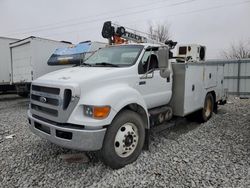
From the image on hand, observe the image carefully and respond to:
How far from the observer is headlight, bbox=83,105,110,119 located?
3.04 m

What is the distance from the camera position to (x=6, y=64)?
11.2 m

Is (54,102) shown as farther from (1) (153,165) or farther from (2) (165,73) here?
(2) (165,73)

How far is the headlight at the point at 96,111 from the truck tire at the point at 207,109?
390cm

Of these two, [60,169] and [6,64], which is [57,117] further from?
[6,64]

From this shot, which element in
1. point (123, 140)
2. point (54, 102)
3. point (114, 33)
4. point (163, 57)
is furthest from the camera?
point (114, 33)

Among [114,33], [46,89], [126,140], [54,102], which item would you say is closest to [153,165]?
[126,140]

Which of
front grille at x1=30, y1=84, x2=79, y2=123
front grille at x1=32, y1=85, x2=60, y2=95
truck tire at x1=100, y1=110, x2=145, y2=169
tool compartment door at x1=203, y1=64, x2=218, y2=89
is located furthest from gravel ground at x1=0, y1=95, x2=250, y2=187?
tool compartment door at x1=203, y1=64, x2=218, y2=89

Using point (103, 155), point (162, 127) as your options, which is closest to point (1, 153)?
point (103, 155)

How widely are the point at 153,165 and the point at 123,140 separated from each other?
667 millimetres

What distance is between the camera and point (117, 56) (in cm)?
432

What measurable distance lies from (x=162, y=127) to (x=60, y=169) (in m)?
2.29

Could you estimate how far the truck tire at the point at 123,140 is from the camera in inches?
127

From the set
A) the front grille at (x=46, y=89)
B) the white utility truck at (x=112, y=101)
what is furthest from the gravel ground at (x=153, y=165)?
the front grille at (x=46, y=89)

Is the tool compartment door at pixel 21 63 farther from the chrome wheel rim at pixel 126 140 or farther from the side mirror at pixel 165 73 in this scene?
the chrome wheel rim at pixel 126 140
